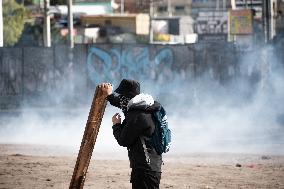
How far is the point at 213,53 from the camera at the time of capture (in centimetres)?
2652

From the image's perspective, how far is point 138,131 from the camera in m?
5.96

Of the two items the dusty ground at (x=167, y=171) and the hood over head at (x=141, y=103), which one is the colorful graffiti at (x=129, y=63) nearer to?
the dusty ground at (x=167, y=171)

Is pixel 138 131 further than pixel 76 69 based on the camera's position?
No

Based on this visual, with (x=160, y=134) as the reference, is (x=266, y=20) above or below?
above

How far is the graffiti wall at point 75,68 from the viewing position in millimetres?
27172

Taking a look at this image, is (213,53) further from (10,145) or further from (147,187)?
(147,187)

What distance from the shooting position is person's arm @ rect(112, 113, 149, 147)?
5941 mm

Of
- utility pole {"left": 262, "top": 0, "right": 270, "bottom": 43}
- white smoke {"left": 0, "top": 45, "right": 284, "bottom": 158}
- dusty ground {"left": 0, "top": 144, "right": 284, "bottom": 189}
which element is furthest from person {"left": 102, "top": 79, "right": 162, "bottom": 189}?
utility pole {"left": 262, "top": 0, "right": 270, "bottom": 43}

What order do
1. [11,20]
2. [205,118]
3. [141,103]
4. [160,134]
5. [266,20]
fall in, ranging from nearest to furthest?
[141,103], [160,134], [205,118], [266,20], [11,20]

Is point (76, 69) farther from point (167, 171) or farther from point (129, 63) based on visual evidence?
point (167, 171)

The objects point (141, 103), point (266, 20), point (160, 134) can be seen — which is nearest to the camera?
point (141, 103)

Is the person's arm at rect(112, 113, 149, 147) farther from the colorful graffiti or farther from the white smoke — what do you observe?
the colorful graffiti

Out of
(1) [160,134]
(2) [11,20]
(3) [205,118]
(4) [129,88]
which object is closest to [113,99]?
(4) [129,88]

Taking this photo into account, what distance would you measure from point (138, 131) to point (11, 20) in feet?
136
